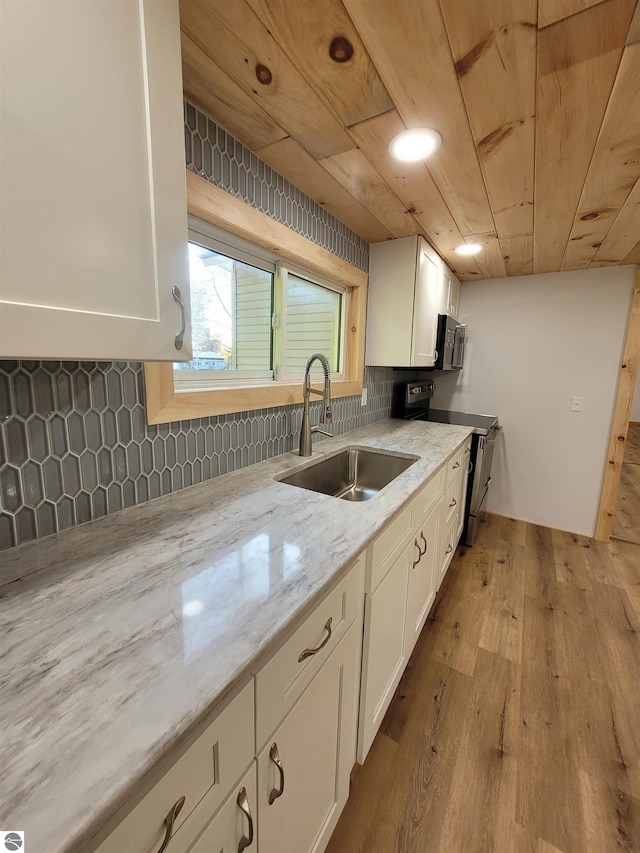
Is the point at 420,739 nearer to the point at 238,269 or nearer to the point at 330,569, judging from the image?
the point at 330,569

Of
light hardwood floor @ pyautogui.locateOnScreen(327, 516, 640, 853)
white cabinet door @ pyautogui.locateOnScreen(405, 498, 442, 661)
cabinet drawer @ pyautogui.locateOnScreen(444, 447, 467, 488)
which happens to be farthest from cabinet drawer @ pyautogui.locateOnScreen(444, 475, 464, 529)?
light hardwood floor @ pyautogui.locateOnScreen(327, 516, 640, 853)

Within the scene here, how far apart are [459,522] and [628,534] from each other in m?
1.75

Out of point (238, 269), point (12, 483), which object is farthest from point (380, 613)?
point (238, 269)

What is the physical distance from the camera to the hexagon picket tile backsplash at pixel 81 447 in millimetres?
772

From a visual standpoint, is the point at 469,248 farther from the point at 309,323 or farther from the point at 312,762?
the point at 312,762

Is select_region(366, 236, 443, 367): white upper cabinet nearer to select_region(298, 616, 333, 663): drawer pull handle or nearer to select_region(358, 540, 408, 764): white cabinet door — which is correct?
select_region(358, 540, 408, 764): white cabinet door

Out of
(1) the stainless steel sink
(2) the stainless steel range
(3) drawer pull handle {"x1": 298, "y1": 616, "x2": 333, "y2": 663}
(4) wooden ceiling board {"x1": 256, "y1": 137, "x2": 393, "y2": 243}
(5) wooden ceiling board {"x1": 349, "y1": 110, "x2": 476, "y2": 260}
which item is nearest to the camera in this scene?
(3) drawer pull handle {"x1": 298, "y1": 616, "x2": 333, "y2": 663}

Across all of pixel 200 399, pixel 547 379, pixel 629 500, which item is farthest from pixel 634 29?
pixel 629 500

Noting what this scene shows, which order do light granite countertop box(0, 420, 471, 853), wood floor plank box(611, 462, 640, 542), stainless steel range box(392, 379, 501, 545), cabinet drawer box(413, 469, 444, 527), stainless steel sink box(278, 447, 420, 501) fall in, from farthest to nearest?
wood floor plank box(611, 462, 640, 542), stainless steel range box(392, 379, 501, 545), stainless steel sink box(278, 447, 420, 501), cabinet drawer box(413, 469, 444, 527), light granite countertop box(0, 420, 471, 853)

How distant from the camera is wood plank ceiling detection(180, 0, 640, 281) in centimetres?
77

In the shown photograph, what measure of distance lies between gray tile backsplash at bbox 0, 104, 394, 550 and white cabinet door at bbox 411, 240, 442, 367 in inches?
39.1

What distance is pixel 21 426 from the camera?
0.78m

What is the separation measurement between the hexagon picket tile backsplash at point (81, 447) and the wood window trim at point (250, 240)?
0.05 m

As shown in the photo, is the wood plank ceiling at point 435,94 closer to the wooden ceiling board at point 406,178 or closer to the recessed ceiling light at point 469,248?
the wooden ceiling board at point 406,178
